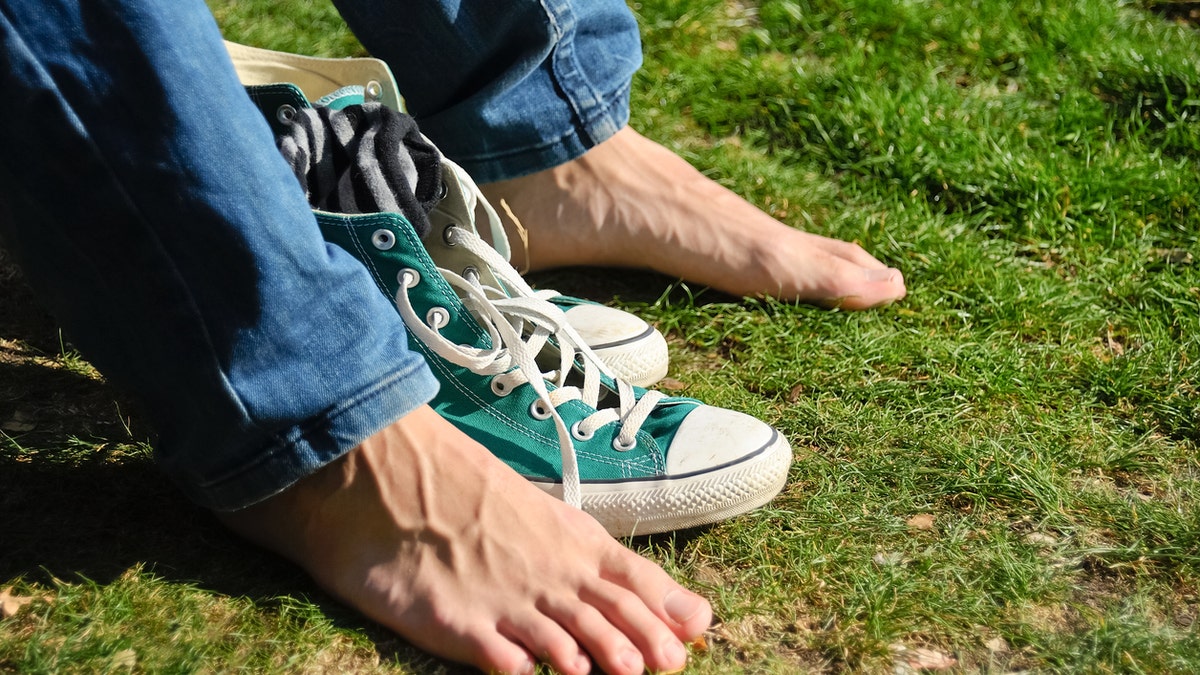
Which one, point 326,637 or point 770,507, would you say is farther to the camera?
point 770,507

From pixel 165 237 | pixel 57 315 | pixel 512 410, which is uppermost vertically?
pixel 165 237

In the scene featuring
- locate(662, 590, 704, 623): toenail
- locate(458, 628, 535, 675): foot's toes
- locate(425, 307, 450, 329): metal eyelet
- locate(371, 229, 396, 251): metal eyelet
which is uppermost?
locate(371, 229, 396, 251): metal eyelet

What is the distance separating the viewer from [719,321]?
91.0 inches

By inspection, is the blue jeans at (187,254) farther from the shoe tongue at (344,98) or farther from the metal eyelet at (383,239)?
the shoe tongue at (344,98)

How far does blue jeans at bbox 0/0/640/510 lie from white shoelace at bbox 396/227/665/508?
0.22 metres

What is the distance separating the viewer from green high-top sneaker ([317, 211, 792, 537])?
1.60 m

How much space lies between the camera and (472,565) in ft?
4.64

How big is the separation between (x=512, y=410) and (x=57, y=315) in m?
0.65

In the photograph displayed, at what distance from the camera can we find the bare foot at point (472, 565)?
1.38 metres

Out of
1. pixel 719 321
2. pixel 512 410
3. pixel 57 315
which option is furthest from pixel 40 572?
pixel 719 321

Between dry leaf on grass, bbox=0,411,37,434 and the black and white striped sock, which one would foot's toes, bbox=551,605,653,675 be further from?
dry leaf on grass, bbox=0,411,37,434

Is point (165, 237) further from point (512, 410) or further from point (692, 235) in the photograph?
point (692, 235)

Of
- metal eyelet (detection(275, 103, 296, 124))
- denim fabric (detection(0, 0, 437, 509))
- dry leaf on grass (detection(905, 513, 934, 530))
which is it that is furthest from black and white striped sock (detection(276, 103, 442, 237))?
dry leaf on grass (detection(905, 513, 934, 530))

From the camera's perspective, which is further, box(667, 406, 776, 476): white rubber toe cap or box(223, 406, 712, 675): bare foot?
box(667, 406, 776, 476): white rubber toe cap
